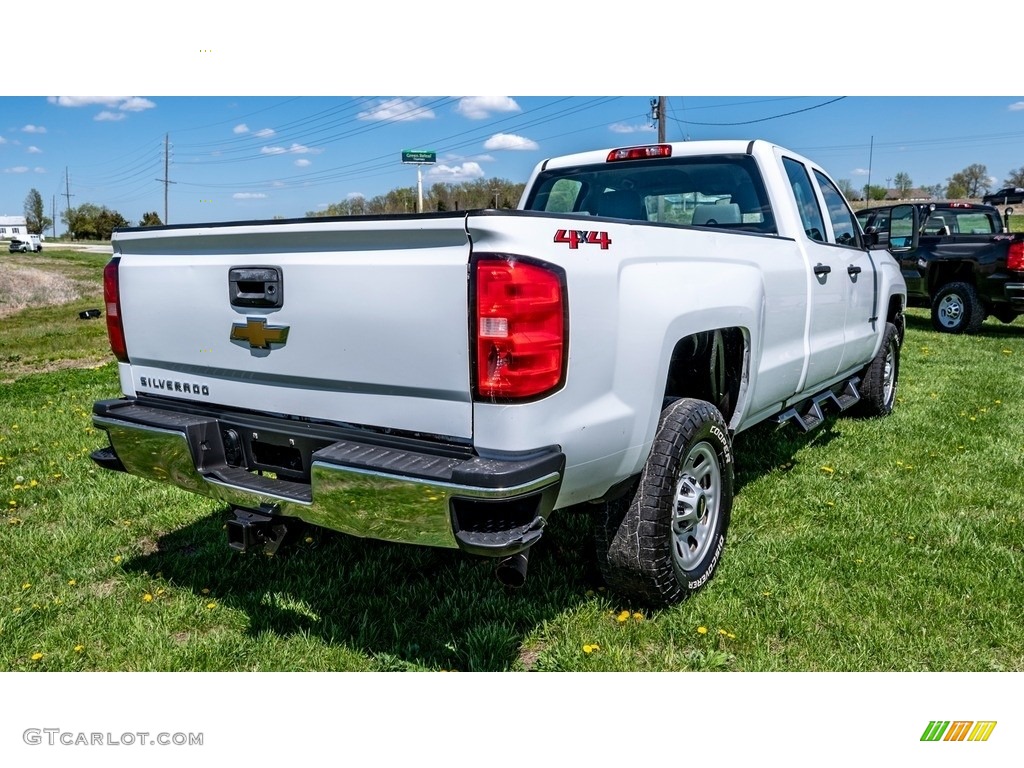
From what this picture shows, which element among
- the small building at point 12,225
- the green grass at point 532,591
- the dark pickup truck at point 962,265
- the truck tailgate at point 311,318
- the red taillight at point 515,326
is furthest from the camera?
the small building at point 12,225

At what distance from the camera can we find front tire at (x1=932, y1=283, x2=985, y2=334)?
1223 cm

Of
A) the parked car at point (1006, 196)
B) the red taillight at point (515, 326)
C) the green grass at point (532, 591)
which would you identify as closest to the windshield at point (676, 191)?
the green grass at point (532, 591)

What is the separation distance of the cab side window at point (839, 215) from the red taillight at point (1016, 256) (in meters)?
7.45

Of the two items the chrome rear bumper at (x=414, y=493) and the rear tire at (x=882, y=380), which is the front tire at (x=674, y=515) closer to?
the chrome rear bumper at (x=414, y=493)

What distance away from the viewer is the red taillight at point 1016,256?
11539mm

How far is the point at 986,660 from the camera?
9.79ft

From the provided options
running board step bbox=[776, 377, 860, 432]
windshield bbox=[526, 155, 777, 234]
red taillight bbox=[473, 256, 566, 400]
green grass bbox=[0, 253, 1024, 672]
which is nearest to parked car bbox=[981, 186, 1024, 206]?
running board step bbox=[776, 377, 860, 432]

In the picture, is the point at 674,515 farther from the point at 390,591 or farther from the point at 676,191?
the point at 676,191

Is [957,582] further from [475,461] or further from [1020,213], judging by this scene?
[1020,213]

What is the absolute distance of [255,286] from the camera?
2934 mm

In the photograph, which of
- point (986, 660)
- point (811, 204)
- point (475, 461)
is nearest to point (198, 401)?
point (475, 461)

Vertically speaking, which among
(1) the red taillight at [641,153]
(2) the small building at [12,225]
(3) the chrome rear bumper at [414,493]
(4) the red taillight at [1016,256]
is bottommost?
(3) the chrome rear bumper at [414,493]

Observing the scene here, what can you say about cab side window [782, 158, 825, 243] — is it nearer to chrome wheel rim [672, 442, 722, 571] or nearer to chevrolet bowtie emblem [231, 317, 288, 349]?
chrome wheel rim [672, 442, 722, 571]

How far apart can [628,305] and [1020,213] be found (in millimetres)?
43481
